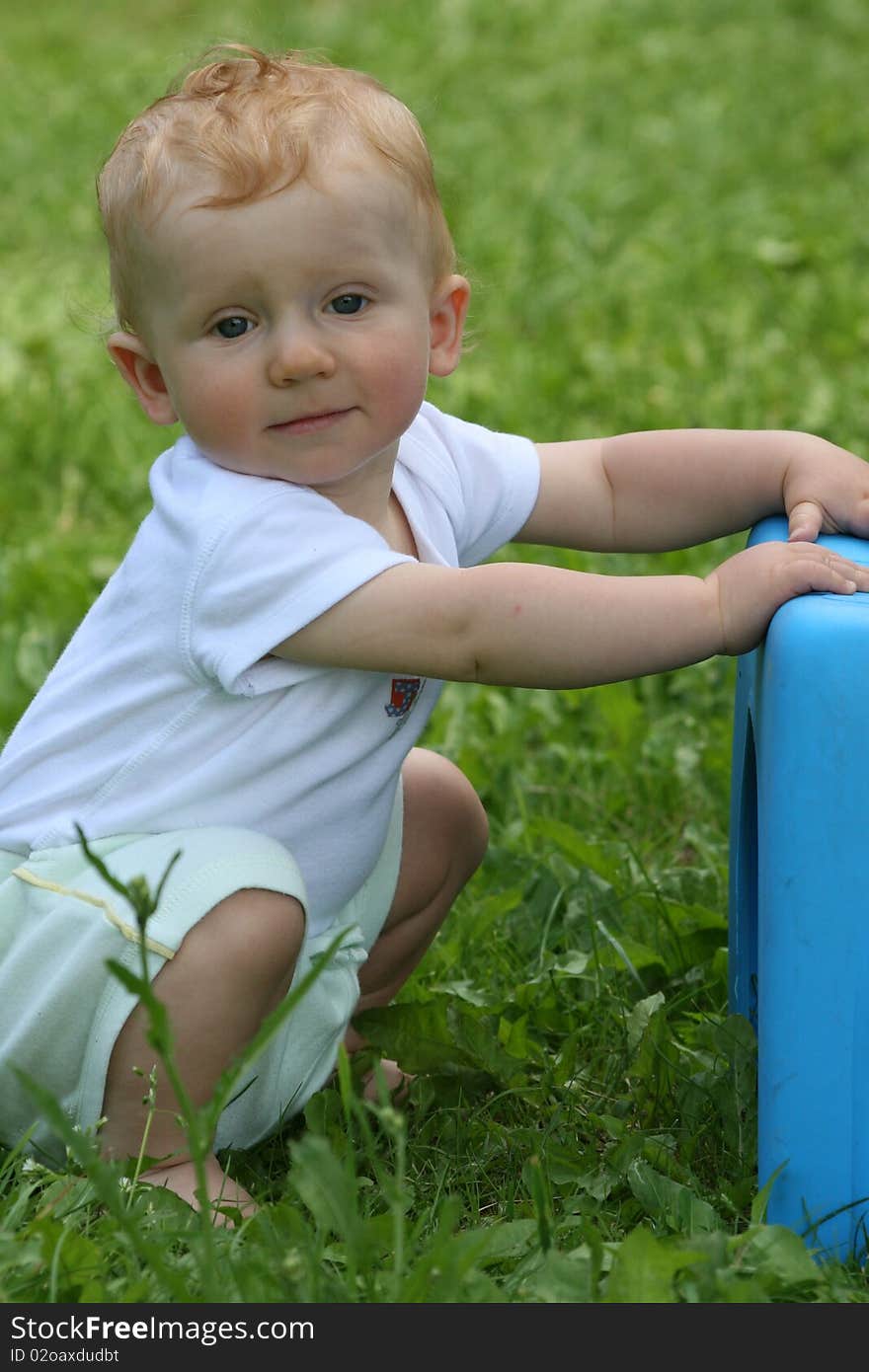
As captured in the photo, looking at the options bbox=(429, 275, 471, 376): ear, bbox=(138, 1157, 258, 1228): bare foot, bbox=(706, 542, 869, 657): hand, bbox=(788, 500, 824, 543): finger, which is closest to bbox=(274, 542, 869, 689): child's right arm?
bbox=(706, 542, 869, 657): hand

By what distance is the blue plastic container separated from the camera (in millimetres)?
1602

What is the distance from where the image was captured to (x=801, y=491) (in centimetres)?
203

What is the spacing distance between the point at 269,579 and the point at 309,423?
178 mm

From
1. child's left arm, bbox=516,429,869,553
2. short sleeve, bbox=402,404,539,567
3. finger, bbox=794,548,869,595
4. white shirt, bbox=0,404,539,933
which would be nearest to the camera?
finger, bbox=794,548,869,595

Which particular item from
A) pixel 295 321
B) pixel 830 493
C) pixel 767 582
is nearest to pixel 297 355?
pixel 295 321

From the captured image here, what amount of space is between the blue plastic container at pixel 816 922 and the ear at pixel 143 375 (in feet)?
2.31

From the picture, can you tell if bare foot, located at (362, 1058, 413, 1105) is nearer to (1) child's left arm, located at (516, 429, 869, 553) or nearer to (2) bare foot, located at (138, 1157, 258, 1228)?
(2) bare foot, located at (138, 1157, 258, 1228)

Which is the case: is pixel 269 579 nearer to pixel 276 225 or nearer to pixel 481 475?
pixel 276 225

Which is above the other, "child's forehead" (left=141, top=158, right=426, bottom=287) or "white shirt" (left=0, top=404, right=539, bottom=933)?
"child's forehead" (left=141, top=158, right=426, bottom=287)

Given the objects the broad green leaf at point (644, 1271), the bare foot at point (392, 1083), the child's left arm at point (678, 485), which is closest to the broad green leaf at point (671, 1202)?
the broad green leaf at point (644, 1271)

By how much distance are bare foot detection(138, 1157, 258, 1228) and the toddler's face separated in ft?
2.34

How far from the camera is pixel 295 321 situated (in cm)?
182
